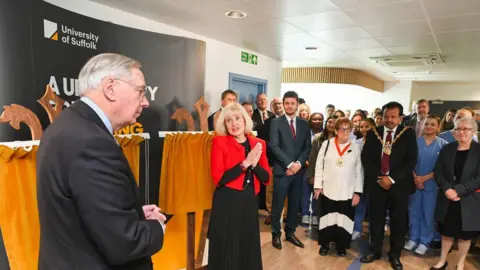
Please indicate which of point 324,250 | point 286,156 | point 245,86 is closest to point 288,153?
point 286,156

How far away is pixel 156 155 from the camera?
93.4 inches

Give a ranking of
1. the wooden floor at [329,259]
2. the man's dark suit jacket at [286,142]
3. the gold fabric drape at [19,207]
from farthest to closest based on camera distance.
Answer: the man's dark suit jacket at [286,142], the wooden floor at [329,259], the gold fabric drape at [19,207]

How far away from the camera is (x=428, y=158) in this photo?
3.05m

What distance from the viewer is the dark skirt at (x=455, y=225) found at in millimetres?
2482

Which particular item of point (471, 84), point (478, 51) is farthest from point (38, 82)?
point (471, 84)

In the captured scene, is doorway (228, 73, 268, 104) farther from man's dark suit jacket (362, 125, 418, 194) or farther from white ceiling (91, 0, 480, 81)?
man's dark suit jacket (362, 125, 418, 194)

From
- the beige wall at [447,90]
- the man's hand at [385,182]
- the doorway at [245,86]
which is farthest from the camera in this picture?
the beige wall at [447,90]

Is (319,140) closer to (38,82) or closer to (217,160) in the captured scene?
(217,160)

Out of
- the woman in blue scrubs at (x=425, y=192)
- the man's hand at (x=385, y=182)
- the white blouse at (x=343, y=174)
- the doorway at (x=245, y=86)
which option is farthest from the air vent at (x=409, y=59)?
the man's hand at (x=385, y=182)

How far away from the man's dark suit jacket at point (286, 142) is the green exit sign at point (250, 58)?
250 centimetres

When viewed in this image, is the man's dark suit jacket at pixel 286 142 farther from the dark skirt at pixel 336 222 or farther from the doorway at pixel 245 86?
the doorway at pixel 245 86

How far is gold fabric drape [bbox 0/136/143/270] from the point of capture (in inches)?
53.7

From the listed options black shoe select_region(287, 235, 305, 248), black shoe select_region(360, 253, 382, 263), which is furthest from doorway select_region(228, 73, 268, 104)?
black shoe select_region(360, 253, 382, 263)

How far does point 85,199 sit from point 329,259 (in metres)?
2.68
